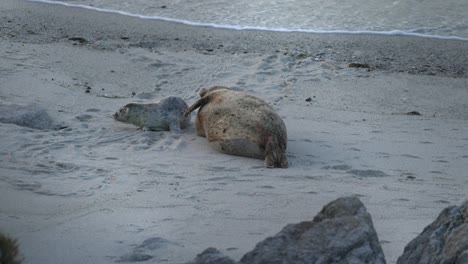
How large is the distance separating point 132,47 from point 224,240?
6.15 metres

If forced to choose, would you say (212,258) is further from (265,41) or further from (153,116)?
(265,41)

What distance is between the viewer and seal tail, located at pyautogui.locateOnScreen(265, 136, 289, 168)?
6207 mm

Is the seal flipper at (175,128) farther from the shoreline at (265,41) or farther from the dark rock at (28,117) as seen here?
the shoreline at (265,41)

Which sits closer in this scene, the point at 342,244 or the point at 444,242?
the point at 342,244

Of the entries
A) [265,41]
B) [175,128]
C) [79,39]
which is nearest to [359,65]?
[265,41]

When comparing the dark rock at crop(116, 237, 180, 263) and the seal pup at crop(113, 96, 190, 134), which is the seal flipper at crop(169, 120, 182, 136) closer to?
the seal pup at crop(113, 96, 190, 134)

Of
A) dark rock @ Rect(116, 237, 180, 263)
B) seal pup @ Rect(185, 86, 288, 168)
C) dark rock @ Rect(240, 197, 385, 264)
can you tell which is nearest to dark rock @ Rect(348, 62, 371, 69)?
seal pup @ Rect(185, 86, 288, 168)

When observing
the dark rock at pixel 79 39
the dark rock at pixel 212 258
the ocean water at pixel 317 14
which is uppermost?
the ocean water at pixel 317 14

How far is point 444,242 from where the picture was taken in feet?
11.3

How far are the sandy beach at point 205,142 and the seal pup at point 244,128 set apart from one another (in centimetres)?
14

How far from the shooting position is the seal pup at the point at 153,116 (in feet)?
23.4

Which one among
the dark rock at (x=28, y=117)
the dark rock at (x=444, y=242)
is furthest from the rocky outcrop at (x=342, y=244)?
the dark rock at (x=28, y=117)

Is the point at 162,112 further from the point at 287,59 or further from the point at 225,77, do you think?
the point at 287,59

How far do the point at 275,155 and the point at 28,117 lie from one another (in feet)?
6.68
